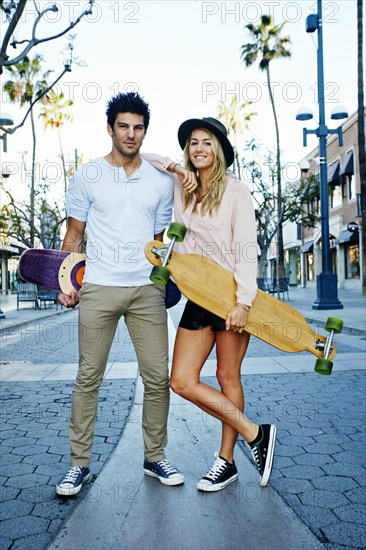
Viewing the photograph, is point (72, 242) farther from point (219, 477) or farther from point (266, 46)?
point (266, 46)

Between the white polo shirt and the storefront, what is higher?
the storefront

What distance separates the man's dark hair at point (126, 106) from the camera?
9.81ft

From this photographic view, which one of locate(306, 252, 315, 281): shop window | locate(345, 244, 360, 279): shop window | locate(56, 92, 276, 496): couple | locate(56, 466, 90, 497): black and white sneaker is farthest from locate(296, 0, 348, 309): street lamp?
locate(306, 252, 315, 281): shop window

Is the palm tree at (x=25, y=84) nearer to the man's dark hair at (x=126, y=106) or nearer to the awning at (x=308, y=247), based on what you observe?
the man's dark hair at (x=126, y=106)

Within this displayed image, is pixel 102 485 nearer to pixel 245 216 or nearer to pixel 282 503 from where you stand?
pixel 282 503

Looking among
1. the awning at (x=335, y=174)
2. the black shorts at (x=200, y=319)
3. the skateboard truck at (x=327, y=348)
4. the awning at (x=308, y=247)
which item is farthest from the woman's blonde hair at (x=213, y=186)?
the awning at (x=308, y=247)

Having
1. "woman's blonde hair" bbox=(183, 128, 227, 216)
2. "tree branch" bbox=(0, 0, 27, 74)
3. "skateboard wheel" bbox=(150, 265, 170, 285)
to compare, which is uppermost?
"tree branch" bbox=(0, 0, 27, 74)

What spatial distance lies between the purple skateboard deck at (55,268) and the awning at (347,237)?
28.8 m

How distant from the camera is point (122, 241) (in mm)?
2916

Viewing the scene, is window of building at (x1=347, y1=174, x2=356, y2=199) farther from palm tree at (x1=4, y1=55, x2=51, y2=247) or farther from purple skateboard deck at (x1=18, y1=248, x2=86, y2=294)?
purple skateboard deck at (x1=18, y1=248, x2=86, y2=294)

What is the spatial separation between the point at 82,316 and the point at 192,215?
81 centimetres

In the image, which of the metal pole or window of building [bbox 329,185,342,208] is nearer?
the metal pole

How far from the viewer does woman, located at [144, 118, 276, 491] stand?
2764 mm

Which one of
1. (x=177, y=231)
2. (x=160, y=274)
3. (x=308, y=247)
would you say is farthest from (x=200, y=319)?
(x=308, y=247)
